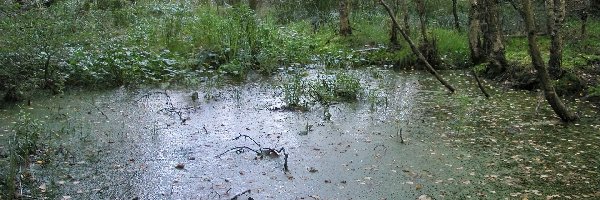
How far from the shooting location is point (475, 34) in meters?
9.78

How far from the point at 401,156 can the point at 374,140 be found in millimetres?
581

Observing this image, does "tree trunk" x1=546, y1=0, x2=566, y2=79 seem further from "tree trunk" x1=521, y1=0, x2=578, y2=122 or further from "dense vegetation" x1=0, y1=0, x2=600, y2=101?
"tree trunk" x1=521, y1=0, x2=578, y2=122

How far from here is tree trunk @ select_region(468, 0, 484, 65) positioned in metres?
9.42

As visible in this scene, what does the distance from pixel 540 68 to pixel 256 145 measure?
127 inches

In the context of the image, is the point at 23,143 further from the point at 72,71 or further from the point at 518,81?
the point at 518,81

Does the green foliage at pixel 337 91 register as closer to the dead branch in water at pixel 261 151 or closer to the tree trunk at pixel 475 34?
the dead branch in water at pixel 261 151

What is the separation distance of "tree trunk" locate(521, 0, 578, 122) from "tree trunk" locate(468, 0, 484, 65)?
3.63 m

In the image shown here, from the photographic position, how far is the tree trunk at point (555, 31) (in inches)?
286

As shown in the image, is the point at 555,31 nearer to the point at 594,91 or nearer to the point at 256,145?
the point at 594,91

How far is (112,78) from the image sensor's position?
27.4 ft

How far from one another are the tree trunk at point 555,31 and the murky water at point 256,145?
699 millimetres

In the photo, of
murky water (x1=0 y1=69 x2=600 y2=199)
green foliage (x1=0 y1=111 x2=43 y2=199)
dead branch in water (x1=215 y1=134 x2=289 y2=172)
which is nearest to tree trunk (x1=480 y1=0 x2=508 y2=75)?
murky water (x1=0 y1=69 x2=600 y2=199)

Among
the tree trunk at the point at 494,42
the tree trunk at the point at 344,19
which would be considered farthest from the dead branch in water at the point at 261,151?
the tree trunk at the point at 344,19

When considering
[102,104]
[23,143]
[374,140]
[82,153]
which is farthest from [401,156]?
[102,104]
